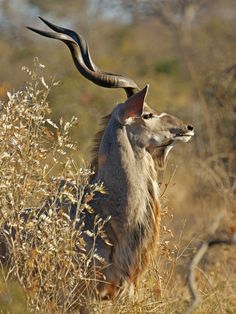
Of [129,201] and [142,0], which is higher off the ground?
[129,201]

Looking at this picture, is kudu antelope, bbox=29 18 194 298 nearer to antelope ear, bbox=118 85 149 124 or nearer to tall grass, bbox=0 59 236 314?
antelope ear, bbox=118 85 149 124

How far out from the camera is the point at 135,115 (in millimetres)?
7352

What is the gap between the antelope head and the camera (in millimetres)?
7203

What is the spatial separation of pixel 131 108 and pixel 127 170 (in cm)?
43

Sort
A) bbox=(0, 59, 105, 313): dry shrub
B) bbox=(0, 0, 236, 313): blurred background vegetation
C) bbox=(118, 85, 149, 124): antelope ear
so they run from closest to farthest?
bbox=(0, 59, 105, 313): dry shrub, bbox=(118, 85, 149, 124): antelope ear, bbox=(0, 0, 236, 313): blurred background vegetation

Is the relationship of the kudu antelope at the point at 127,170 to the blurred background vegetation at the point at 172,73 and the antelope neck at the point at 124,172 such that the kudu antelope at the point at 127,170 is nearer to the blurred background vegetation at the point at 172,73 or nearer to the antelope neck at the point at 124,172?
the antelope neck at the point at 124,172

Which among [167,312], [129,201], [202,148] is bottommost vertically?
[202,148]

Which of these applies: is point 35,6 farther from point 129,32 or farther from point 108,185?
point 108,185

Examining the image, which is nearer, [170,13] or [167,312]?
[167,312]

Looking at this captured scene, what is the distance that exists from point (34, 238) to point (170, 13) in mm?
23647

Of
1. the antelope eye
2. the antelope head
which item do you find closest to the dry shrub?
the antelope head

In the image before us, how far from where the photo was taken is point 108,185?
7152mm

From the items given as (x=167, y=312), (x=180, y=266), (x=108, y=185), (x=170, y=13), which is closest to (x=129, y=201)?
(x=108, y=185)

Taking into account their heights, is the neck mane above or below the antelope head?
below
